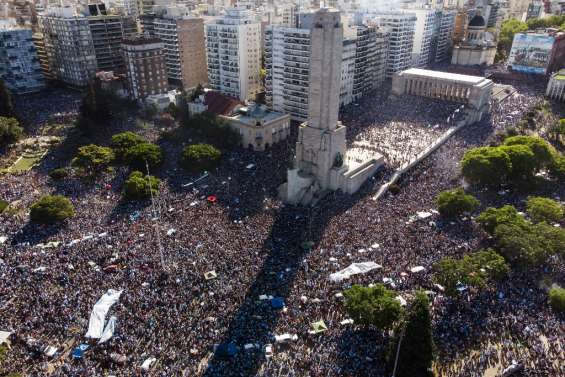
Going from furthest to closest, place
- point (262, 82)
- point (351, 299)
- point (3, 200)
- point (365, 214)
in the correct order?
point (262, 82) → point (3, 200) → point (365, 214) → point (351, 299)

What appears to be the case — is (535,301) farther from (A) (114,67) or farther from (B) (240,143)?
(A) (114,67)

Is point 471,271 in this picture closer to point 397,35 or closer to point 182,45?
point 397,35

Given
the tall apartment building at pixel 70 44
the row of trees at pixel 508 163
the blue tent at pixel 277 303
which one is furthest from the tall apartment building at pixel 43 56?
the row of trees at pixel 508 163

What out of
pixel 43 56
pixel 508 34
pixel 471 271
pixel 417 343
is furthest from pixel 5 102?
pixel 508 34

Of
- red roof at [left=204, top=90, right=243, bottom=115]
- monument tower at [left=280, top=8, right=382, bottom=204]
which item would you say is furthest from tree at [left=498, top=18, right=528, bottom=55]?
monument tower at [left=280, top=8, right=382, bottom=204]

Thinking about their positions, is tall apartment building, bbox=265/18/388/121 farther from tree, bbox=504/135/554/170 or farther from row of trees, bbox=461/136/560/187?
tree, bbox=504/135/554/170

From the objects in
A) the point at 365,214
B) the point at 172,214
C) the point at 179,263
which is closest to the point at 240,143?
the point at 172,214
